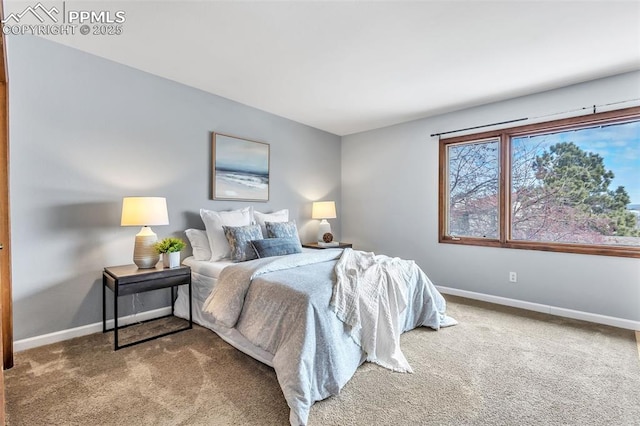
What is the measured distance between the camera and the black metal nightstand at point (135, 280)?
242 cm

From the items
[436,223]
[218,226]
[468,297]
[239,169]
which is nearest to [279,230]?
[218,226]

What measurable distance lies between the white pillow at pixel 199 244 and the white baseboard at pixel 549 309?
3093mm

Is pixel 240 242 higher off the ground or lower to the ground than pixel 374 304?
higher

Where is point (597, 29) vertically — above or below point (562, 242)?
above

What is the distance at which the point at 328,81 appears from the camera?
3230mm

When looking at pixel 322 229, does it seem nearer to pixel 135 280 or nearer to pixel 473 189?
pixel 473 189

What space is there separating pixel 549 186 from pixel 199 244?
3.95 metres

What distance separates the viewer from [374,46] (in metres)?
2.56

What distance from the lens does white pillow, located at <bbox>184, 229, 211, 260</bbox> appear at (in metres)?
3.22

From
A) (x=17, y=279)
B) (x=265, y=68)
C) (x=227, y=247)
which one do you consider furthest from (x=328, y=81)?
(x=17, y=279)

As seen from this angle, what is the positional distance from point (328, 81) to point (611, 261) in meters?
3.39

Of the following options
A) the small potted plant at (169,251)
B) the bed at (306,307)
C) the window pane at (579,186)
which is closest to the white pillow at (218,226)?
the bed at (306,307)

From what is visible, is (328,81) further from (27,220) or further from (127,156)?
(27,220)

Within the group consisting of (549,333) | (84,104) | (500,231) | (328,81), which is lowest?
(549,333)
